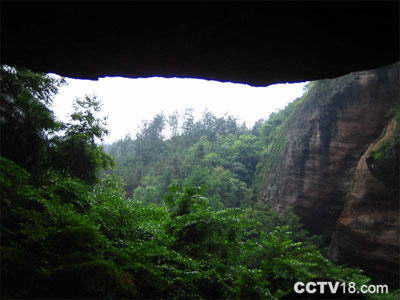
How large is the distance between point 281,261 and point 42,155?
5.68 m

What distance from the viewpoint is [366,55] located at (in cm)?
287

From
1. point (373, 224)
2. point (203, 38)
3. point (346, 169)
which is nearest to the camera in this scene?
point (203, 38)

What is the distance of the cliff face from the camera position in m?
10.6

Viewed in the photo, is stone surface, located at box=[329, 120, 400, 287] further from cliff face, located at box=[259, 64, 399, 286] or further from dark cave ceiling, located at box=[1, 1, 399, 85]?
dark cave ceiling, located at box=[1, 1, 399, 85]

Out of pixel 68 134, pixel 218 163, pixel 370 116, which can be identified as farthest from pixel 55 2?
pixel 218 163

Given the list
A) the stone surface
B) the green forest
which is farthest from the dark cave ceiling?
the stone surface

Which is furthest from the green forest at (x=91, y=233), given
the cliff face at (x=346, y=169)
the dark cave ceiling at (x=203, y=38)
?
the cliff face at (x=346, y=169)

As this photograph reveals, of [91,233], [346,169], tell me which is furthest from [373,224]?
[91,233]

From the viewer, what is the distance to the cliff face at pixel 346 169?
10.6 meters

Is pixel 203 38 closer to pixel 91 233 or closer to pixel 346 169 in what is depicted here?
pixel 91 233

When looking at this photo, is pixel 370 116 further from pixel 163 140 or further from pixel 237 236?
pixel 163 140

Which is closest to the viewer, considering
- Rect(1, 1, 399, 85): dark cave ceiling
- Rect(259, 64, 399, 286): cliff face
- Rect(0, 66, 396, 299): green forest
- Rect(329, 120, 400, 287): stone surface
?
Rect(1, 1, 399, 85): dark cave ceiling

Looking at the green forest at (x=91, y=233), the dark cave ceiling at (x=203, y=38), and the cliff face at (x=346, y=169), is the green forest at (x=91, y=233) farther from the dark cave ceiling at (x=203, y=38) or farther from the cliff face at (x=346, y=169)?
the cliff face at (x=346, y=169)

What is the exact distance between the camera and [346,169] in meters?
14.7
